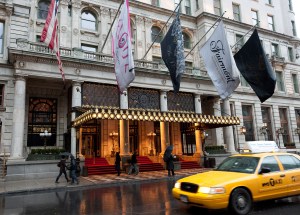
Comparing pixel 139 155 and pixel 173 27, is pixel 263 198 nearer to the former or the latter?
pixel 173 27

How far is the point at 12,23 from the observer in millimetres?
22797

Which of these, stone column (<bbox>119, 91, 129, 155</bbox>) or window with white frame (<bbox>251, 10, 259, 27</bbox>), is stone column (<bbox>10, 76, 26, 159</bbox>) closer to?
stone column (<bbox>119, 91, 129, 155</bbox>)

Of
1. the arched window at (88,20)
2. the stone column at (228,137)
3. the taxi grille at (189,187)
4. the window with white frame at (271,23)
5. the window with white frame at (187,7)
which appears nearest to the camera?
the taxi grille at (189,187)

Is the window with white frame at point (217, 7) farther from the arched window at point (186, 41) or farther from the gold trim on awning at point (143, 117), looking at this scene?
the gold trim on awning at point (143, 117)

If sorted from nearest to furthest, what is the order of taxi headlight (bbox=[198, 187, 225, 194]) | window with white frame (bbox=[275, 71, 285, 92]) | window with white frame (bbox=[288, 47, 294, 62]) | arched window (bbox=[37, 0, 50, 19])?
1. taxi headlight (bbox=[198, 187, 225, 194])
2. arched window (bbox=[37, 0, 50, 19])
3. window with white frame (bbox=[275, 71, 285, 92])
4. window with white frame (bbox=[288, 47, 294, 62])

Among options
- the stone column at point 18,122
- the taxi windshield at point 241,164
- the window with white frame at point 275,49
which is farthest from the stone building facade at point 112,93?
the taxi windshield at point 241,164

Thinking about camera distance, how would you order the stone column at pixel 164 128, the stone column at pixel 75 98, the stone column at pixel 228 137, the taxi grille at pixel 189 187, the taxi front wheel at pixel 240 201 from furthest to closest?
the stone column at pixel 228 137, the stone column at pixel 164 128, the stone column at pixel 75 98, the taxi grille at pixel 189 187, the taxi front wheel at pixel 240 201

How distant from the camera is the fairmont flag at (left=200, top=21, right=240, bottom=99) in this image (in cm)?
1676

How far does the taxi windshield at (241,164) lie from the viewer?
8.00 m

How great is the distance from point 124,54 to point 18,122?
9.88 meters

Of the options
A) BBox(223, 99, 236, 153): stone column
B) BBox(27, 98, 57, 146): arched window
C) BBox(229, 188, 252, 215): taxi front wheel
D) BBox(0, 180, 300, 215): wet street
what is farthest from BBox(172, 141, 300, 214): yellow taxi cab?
BBox(223, 99, 236, 153): stone column

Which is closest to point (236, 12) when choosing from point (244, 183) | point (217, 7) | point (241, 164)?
point (217, 7)

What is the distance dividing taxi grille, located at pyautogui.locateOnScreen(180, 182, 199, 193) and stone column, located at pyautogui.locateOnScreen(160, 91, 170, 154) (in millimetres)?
17513

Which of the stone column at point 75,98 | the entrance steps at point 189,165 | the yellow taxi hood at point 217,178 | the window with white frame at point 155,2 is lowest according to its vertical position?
the entrance steps at point 189,165
